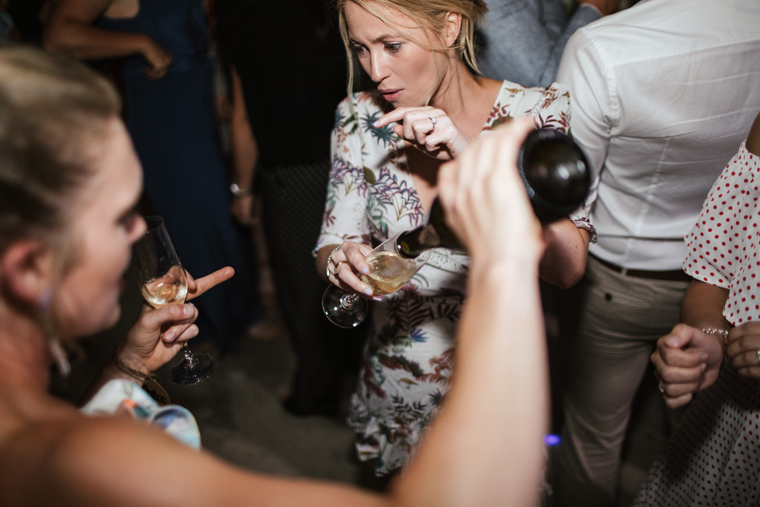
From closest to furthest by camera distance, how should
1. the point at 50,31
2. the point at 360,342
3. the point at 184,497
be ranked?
the point at 184,497, the point at 50,31, the point at 360,342

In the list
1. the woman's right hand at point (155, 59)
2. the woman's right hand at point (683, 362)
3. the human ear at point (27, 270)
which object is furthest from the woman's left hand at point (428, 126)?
the woman's right hand at point (155, 59)

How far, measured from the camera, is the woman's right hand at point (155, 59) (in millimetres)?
2492

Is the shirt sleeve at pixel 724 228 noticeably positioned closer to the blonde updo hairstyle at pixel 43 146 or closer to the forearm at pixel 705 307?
the forearm at pixel 705 307

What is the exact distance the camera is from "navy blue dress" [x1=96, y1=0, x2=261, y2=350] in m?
2.60

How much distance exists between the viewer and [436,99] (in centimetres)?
155

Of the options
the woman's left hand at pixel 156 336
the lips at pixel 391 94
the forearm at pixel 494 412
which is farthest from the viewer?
the lips at pixel 391 94

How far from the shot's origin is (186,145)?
9.16 feet

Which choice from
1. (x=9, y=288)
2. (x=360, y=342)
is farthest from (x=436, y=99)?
(x=360, y=342)

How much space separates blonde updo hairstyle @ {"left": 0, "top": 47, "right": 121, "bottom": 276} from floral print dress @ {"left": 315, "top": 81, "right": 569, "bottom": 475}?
94 cm

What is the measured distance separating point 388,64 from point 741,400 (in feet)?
4.10

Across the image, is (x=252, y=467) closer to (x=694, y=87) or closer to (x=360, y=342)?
(x=360, y=342)

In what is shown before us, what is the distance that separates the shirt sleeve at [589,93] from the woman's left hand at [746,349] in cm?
48

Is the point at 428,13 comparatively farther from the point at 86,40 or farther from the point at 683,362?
the point at 86,40

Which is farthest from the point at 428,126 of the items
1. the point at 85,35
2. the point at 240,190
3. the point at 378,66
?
the point at 85,35
